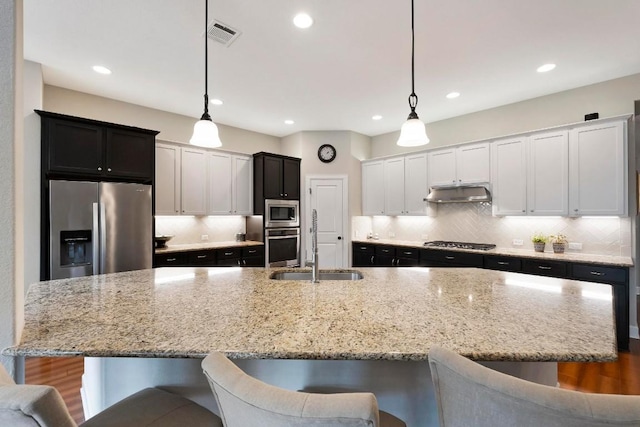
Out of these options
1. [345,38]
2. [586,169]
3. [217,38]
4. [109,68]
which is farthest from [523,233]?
[109,68]

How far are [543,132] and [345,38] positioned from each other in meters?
2.77

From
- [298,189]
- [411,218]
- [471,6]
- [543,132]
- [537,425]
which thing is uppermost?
[471,6]

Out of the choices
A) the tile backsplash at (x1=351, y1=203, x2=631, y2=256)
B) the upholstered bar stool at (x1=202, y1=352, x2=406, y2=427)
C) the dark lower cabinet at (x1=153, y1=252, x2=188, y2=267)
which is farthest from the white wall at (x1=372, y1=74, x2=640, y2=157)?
the upholstered bar stool at (x1=202, y1=352, x2=406, y2=427)

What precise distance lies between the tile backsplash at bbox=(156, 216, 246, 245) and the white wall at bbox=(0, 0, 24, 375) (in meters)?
3.60

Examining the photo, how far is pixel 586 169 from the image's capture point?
3.24m

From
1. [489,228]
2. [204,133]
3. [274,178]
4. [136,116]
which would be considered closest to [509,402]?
[204,133]

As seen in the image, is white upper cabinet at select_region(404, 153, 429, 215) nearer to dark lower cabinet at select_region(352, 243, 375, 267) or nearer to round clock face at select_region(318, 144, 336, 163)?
dark lower cabinet at select_region(352, 243, 375, 267)

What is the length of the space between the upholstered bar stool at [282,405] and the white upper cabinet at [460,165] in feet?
13.7

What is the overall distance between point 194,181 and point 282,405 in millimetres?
4360

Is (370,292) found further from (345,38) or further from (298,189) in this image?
(298,189)

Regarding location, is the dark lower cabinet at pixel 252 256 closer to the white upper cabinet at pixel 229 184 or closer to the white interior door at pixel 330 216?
the white upper cabinet at pixel 229 184

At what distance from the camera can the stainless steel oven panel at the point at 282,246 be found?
Answer: 4902 millimetres

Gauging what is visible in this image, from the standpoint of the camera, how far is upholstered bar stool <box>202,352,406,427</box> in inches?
22.8

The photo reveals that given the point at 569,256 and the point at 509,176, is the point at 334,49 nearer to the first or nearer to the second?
the point at 509,176
